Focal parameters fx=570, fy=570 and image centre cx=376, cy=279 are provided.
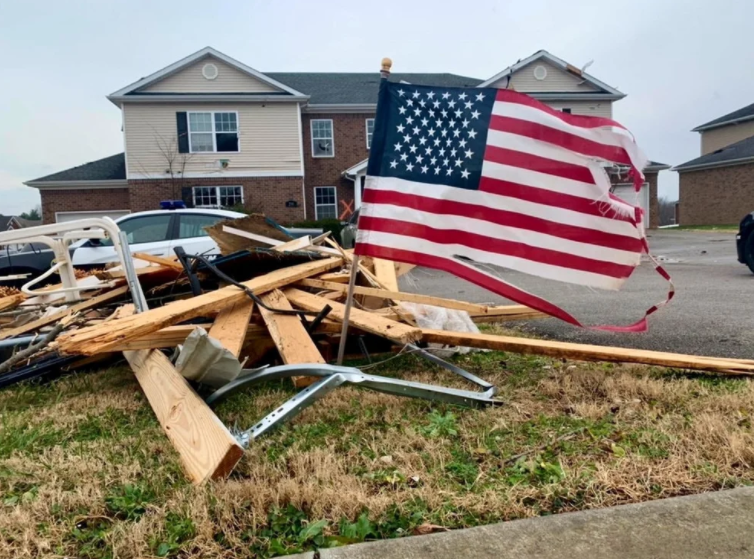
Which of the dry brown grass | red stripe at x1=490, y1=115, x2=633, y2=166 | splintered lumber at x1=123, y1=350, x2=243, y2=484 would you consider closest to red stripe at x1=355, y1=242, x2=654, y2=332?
the dry brown grass

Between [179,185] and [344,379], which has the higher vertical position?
[179,185]

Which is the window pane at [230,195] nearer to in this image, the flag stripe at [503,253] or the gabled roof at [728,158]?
the flag stripe at [503,253]

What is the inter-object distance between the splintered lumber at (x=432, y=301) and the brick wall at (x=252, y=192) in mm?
17425

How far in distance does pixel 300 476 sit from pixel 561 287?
7.89 metres

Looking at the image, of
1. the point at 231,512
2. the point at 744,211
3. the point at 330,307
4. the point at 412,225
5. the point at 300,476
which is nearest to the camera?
the point at 231,512

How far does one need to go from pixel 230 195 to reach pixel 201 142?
90.4 inches

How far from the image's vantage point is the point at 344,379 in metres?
3.20

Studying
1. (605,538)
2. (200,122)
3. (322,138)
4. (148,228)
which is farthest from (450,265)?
(322,138)

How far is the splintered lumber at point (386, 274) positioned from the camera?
5684 mm

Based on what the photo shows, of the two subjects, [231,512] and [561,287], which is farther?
[561,287]

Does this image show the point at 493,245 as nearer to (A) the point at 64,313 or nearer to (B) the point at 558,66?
(A) the point at 64,313

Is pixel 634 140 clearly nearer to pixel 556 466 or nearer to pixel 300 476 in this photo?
pixel 556 466

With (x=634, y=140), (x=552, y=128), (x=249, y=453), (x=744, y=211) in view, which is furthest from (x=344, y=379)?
(x=744, y=211)

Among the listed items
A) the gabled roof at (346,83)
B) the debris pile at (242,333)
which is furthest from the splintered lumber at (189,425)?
→ the gabled roof at (346,83)
